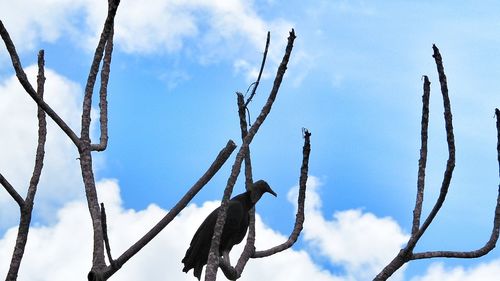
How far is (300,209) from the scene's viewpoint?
8898 mm

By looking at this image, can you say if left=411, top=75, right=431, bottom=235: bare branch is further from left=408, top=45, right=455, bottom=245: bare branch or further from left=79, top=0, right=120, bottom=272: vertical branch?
left=79, top=0, right=120, bottom=272: vertical branch

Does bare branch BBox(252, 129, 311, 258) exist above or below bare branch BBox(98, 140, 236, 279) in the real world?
above

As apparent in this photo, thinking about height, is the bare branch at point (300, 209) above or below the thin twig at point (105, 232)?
above

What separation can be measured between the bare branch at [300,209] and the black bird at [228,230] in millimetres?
827

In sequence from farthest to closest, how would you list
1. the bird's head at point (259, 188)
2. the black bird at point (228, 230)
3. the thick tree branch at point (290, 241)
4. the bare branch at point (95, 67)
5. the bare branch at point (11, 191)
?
the bird's head at point (259, 188)
the black bird at point (228, 230)
the thick tree branch at point (290, 241)
the bare branch at point (11, 191)
the bare branch at point (95, 67)

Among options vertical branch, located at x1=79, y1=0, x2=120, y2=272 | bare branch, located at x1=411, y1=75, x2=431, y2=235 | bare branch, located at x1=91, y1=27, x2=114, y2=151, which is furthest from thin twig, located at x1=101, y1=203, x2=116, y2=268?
bare branch, located at x1=411, y1=75, x2=431, y2=235

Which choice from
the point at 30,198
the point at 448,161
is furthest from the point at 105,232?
the point at 448,161

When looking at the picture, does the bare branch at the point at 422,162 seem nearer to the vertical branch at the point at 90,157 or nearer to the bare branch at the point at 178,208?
the bare branch at the point at 178,208

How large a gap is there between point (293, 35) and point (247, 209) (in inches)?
130

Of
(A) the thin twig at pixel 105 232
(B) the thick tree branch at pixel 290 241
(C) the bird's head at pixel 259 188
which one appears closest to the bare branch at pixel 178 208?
(A) the thin twig at pixel 105 232

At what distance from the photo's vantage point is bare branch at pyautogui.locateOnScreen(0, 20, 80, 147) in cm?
683

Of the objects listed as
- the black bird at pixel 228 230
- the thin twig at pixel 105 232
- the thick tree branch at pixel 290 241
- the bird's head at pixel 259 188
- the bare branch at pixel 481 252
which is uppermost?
the bird's head at pixel 259 188

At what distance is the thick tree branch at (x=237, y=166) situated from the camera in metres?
6.38

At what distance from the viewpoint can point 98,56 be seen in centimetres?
719
